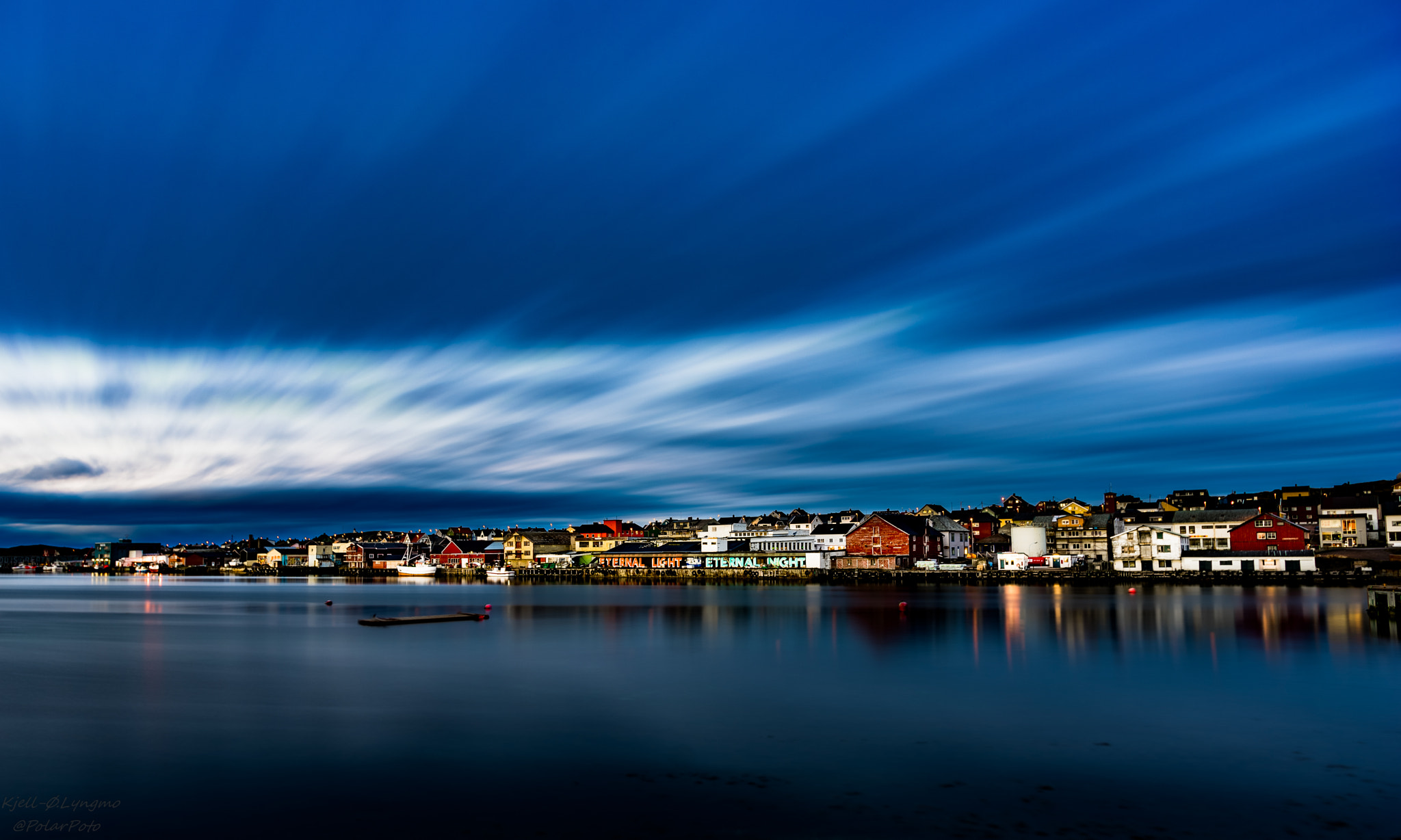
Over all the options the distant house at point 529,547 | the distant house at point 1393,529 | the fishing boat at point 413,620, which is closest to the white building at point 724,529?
the distant house at point 529,547

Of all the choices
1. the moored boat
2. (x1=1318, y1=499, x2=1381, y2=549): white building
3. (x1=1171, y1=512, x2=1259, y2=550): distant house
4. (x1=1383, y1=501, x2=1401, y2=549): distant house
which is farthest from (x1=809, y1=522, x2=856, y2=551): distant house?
the moored boat

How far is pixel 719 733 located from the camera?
20.3 metres

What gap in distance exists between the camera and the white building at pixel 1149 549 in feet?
331

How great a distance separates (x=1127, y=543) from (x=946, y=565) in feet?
68.1

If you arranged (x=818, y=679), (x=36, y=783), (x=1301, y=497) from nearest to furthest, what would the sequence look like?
(x=36, y=783) < (x=818, y=679) < (x=1301, y=497)

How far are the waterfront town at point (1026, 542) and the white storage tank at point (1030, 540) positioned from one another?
0.53ft

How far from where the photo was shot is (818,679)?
28.4 metres

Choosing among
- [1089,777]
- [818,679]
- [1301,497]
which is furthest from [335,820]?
[1301,497]

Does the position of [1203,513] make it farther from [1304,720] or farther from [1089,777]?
[1089,777]

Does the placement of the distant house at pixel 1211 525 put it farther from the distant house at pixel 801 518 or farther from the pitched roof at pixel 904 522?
the distant house at pixel 801 518

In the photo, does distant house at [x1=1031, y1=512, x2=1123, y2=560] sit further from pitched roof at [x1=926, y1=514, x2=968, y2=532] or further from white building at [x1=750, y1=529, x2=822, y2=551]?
white building at [x1=750, y1=529, x2=822, y2=551]

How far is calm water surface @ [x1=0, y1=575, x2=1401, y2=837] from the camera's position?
1407cm

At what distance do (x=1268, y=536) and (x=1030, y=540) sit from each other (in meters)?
26.4

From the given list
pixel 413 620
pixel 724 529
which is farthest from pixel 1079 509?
pixel 413 620
